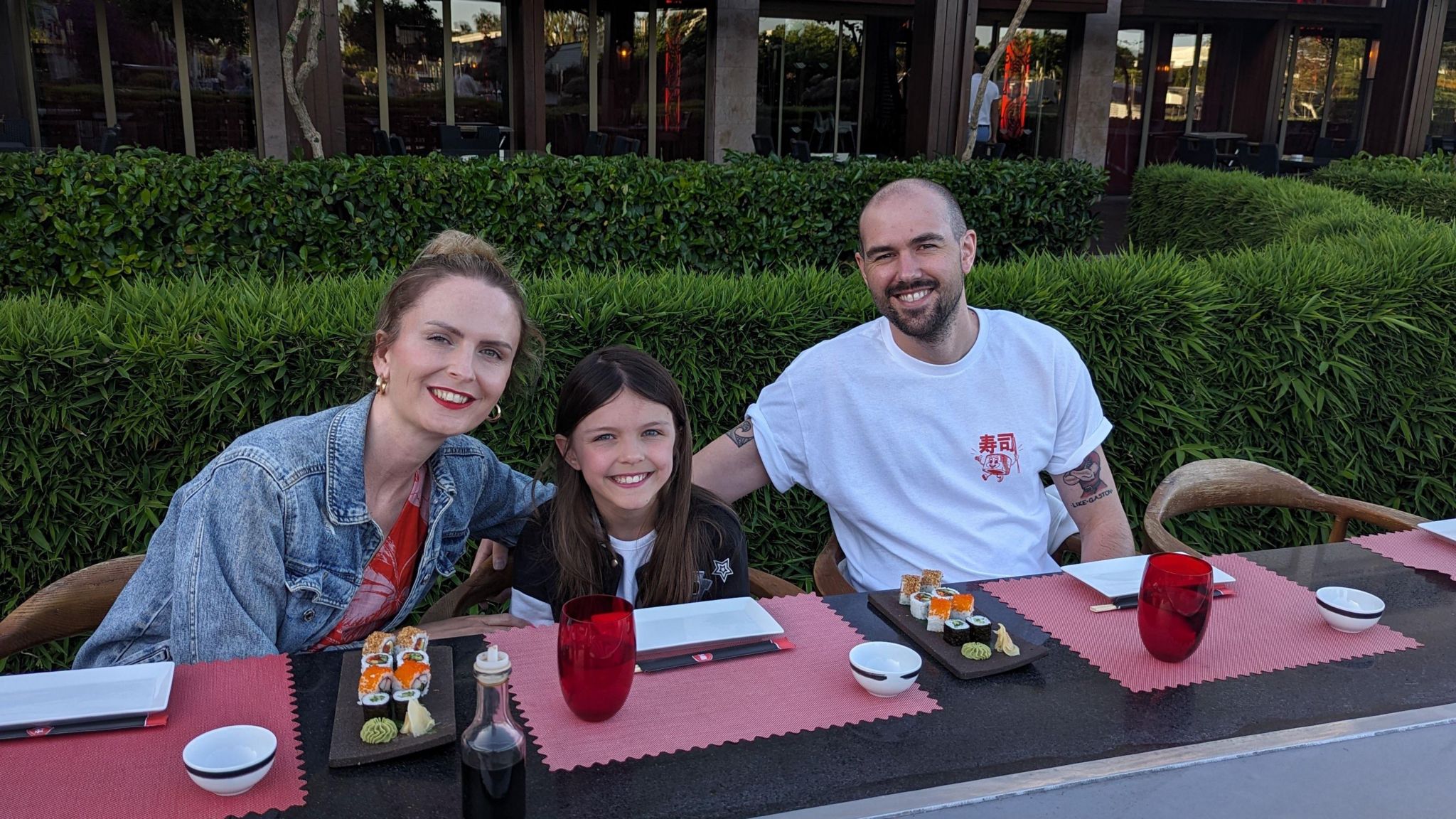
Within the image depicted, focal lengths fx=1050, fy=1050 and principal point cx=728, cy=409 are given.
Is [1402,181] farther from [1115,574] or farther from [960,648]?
[960,648]

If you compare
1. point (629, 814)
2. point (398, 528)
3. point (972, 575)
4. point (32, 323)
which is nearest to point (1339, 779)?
point (629, 814)

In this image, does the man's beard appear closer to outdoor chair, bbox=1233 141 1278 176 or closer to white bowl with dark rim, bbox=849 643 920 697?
white bowl with dark rim, bbox=849 643 920 697

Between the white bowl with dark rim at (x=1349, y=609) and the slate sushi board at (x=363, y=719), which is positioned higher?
the white bowl with dark rim at (x=1349, y=609)

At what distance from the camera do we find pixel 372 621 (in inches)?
72.6

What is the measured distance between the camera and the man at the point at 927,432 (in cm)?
233

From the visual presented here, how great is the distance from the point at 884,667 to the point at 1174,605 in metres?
0.43

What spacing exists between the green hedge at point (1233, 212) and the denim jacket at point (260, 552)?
393 cm

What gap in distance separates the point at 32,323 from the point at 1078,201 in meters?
6.29

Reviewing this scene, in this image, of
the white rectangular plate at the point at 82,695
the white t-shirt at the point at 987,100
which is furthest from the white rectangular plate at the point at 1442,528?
the white t-shirt at the point at 987,100

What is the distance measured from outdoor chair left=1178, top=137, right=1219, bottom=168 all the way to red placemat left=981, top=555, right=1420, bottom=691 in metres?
11.7

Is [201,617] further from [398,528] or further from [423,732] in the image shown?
[423,732]

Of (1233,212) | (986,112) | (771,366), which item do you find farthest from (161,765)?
(986,112)

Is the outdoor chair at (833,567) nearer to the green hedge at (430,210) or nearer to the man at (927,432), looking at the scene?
the man at (927,432)

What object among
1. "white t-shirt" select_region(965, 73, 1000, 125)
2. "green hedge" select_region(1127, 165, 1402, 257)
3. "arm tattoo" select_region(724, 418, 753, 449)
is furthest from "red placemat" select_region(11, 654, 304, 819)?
"white t-shirt" select_region(965, 73, 1000, 125)
